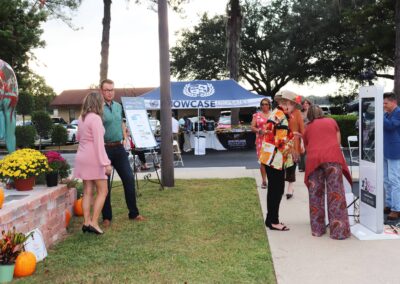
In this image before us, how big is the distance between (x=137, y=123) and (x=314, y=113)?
4.11 meters

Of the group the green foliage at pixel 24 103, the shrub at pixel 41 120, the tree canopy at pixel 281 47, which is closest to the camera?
the green foliage at pixel 24 103

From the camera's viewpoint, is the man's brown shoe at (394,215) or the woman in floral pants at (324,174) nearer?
the woman in floral pants at (324,174)

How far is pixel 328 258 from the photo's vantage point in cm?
484

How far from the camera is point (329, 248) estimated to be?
521 cm

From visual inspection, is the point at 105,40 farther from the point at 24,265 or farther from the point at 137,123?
the point at 24,265

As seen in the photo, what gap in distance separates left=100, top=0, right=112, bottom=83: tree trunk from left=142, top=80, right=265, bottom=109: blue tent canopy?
2.67 metres

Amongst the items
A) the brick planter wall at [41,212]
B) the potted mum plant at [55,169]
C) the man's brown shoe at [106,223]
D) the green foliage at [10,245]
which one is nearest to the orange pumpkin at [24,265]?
the green foliage at [10,245]

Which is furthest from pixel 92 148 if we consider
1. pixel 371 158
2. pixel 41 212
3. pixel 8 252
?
pixel 371 158

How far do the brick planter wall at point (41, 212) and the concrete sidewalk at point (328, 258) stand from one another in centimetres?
256

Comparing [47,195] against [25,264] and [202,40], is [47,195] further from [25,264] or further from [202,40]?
[202,40]

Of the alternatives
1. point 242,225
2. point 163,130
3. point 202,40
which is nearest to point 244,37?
point 202,40

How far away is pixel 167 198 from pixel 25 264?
14.2 ft

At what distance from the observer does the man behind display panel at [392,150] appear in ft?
20.4

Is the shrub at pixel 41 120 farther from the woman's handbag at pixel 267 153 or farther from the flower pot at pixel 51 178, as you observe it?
the woman's handbag at pixel 267 153
